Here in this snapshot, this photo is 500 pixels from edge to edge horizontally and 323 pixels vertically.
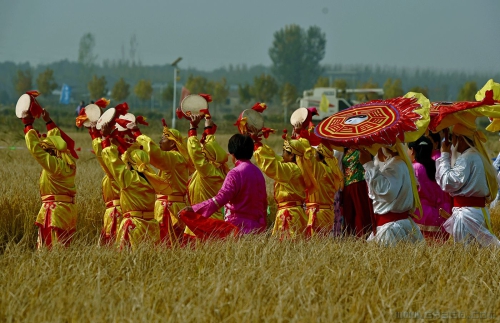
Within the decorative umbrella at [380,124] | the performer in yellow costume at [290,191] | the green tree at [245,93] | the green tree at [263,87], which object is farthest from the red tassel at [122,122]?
the green tree at [263,87]

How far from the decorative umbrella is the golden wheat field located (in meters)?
0.85

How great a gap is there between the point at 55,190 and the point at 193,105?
168 centimetres

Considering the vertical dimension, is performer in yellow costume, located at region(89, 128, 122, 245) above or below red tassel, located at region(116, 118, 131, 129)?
below

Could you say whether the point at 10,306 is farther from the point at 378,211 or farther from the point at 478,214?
the point at 478,214

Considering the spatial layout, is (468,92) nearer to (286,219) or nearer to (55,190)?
(286,219)

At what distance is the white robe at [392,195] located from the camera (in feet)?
19.9

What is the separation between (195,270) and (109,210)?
2.43m

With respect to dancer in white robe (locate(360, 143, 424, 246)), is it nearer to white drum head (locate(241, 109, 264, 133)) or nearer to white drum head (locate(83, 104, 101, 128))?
white drum head (locate(241, 109, 264, 133))

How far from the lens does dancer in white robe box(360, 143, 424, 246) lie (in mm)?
6082

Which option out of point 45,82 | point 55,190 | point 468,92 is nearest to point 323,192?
point 55,190

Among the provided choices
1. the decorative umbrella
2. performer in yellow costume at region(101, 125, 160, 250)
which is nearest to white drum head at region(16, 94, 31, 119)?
performer in yellow costume at region(101, 125, 160, 250)

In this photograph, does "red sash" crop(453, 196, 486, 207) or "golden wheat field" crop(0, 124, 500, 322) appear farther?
"red sash" crop(453, 196, 486, 207)

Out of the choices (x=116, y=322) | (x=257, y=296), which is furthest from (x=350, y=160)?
(x=116, y=322)

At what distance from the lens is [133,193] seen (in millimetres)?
6703
